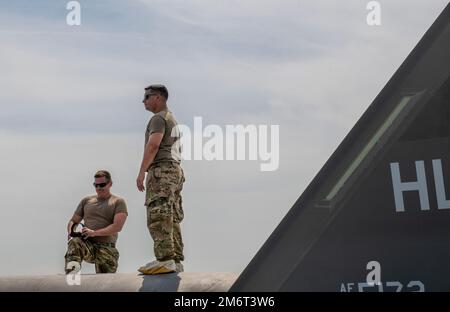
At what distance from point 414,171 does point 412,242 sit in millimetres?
438

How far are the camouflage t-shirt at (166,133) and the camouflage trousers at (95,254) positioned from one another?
0.90 meters

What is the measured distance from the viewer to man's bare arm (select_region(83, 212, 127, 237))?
22.9ft

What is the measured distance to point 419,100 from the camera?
5.00 m

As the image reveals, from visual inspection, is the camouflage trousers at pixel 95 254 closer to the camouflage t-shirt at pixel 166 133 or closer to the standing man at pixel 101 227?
the standing man at pixel 101 227

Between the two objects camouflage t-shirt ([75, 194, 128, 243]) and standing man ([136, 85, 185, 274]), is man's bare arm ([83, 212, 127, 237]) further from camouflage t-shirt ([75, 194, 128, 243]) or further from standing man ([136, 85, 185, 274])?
standing man ([136, 85, 185, 274])

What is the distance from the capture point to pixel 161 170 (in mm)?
6828

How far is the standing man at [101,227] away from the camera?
695cm

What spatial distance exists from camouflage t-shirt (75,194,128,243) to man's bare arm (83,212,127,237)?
0.04 metres

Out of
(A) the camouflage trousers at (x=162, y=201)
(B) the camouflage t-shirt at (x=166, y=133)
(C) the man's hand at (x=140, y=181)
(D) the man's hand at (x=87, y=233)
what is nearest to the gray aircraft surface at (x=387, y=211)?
(A) the camouflage trousers at (x=162, y=201)

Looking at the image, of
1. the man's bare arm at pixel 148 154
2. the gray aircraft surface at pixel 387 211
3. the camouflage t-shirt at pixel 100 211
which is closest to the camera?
the gray aircraft surface at pixel 387 211

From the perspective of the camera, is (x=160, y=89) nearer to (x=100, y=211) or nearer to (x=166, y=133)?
(x=166, y=133)

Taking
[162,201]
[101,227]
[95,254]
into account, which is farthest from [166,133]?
[95,254]
